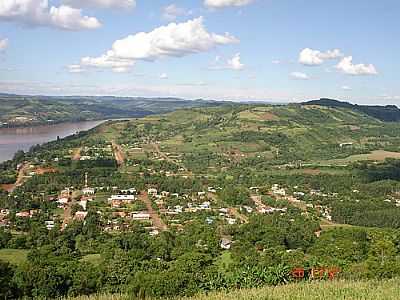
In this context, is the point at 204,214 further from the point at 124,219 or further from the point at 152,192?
the point at 152,192

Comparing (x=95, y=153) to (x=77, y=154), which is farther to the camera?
(x=95, y=153)

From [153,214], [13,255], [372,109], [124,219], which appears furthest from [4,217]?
[372,109]

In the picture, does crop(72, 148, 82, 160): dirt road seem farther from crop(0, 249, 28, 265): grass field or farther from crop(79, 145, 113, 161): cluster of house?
crop(0, 249, 28, 265): grass field

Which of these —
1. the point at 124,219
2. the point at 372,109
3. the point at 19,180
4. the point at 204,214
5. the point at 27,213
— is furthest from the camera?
the point at 372,109

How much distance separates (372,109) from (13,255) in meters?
120

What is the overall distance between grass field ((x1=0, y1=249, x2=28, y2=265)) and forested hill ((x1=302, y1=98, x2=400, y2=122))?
104888 mm

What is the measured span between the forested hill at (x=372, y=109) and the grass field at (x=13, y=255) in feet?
344

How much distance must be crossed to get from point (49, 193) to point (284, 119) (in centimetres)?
6060

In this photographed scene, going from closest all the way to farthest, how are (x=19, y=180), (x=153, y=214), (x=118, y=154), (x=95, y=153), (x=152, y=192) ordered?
1. (x=153, y=214)
2. (x=152, y=192)
3. (x=19, y=180)
4. (x=95, y=153)
5. (x=118, y=154)

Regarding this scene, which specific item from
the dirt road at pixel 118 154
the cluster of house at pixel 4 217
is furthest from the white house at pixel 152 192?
the dirt road at pixel 118 154

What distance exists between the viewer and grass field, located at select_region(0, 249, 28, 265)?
2417cm

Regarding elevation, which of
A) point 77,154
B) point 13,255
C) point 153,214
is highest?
point 77,154

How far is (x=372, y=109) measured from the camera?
12988 centimetres

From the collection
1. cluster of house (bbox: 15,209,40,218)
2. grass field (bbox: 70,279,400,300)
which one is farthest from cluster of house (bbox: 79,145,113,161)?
grass field (bbox: 70,279,400,300)
